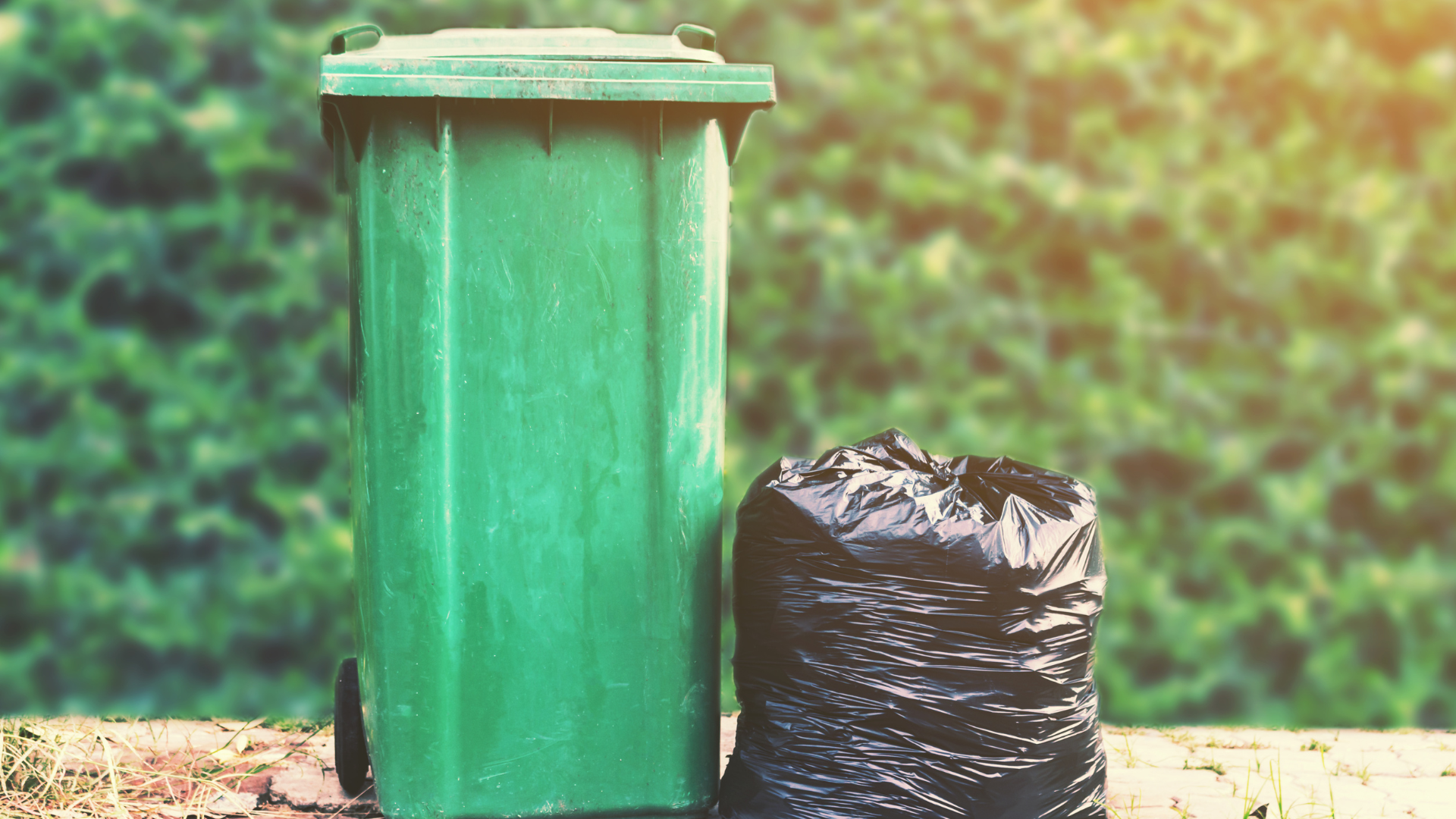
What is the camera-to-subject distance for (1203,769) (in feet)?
8.16

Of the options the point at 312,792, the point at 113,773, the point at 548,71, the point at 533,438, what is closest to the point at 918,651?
the point at 533,438

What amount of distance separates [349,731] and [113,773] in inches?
20.2

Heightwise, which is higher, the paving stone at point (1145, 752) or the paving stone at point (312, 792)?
the paving stone at point (312, 792)

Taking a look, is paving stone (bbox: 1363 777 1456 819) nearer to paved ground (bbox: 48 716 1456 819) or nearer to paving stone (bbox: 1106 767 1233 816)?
paved ground (bbox: 48 716 1456 819)

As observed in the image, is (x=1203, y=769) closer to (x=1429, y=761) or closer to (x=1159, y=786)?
(x=1159, y=786)

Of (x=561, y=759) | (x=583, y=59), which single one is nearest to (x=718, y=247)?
(x=583, y=59)

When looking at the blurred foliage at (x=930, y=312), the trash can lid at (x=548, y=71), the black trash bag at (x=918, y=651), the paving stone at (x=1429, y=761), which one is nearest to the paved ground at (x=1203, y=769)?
the paving stone at (x=1429, y=761)

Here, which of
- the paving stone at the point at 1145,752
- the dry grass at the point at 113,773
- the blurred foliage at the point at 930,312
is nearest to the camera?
the dry grass at the point at 113,773

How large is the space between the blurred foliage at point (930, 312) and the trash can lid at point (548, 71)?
0.91m

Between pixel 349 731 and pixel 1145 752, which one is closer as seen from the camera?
pixel 349 731

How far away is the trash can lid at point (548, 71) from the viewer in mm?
1661

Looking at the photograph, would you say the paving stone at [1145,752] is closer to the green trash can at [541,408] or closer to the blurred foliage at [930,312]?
the blurred foliage at [930,312]

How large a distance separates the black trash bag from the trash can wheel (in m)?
0.80

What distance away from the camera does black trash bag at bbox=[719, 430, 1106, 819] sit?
1753 mm
